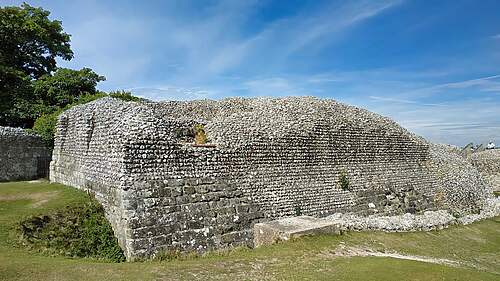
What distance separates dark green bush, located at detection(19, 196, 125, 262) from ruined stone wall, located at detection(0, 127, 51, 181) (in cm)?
A: 783

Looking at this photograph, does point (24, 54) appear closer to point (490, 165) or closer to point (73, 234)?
point (73, 234)

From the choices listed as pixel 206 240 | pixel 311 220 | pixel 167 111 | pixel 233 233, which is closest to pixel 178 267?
pixel 206 240

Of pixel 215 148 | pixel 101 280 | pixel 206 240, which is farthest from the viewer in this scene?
pixel 215 148

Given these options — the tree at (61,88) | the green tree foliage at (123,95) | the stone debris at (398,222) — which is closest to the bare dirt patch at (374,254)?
the stone debris at (398,222)

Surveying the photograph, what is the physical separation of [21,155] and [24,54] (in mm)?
14143

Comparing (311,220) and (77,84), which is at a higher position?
(77,84)

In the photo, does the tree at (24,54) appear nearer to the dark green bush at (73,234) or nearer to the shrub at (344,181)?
the dark green bush at (73,234)

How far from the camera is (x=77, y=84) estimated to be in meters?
27.4

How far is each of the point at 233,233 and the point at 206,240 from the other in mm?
1061

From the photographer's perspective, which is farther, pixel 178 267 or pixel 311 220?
pixel 311 220

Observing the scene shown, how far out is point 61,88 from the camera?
2683 centimetres

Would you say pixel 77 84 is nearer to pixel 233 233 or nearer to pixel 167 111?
pixel 167 111

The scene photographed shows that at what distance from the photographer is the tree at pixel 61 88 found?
26344 millimetres

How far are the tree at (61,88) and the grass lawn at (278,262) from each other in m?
13.1
